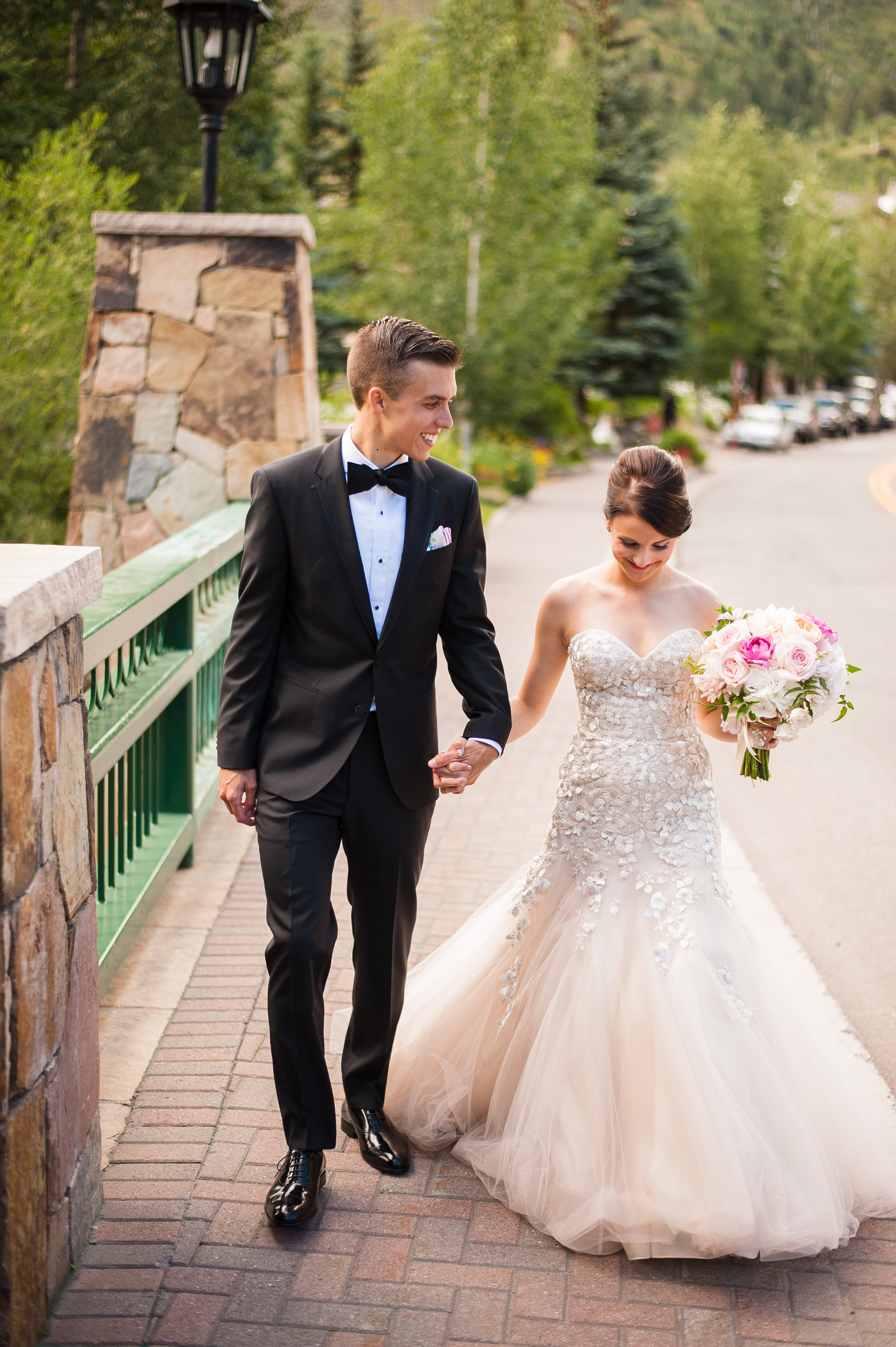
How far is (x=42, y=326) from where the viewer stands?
9.46 meters

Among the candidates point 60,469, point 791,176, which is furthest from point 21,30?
point 791,176

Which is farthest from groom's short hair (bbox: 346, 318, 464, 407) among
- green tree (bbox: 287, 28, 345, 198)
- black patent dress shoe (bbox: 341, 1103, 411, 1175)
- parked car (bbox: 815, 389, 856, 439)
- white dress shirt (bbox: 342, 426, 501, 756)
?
parked car (bbox: 815, 389, 856, 439)

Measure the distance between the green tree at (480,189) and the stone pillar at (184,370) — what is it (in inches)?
673

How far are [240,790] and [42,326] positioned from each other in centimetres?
761

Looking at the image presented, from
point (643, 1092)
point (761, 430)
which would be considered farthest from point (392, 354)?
point (761, 430)

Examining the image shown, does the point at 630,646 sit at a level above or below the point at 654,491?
below

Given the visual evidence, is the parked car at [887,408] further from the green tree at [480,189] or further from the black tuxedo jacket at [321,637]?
the black tuxedo jacket at [321,637]

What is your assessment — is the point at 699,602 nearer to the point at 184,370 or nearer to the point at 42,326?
the point at 184,370

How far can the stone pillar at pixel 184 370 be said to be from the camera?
7695 millimetres

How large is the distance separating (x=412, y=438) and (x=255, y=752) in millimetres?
880

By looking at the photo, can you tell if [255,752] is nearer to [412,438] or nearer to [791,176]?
[412,438]

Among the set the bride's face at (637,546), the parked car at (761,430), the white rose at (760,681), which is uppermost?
the bride's face at (637,546)

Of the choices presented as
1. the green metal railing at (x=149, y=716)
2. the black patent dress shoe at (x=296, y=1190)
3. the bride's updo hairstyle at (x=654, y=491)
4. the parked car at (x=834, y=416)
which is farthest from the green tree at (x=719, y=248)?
the black patent dress shoe at (x=296, y=1190)

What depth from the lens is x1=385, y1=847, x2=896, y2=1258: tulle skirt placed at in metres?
2.83
